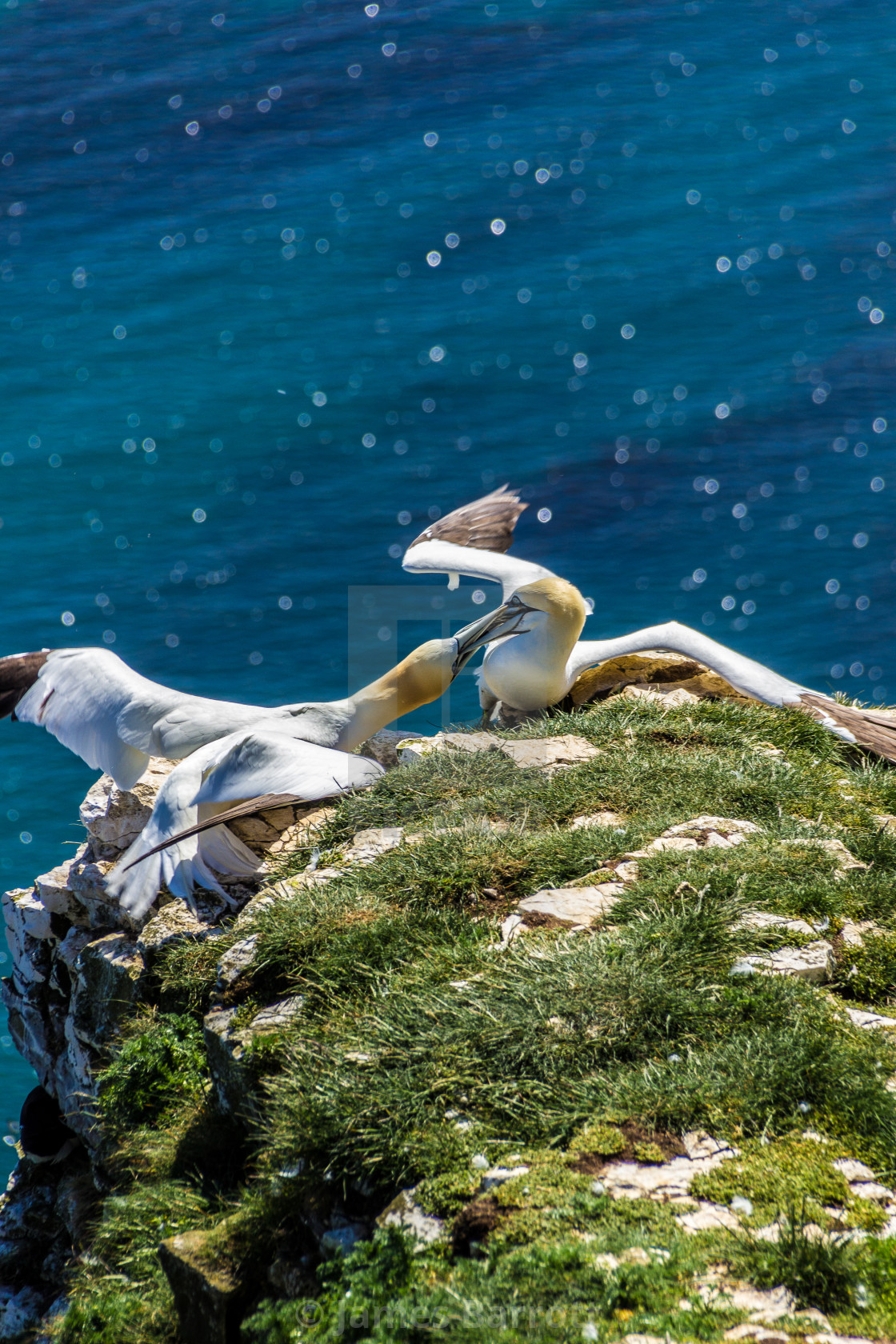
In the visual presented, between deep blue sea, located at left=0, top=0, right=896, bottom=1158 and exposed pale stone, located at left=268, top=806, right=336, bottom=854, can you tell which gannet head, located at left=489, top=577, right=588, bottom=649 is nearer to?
exposed pale stone, located at left=268, top=806, right=336, bottom=854

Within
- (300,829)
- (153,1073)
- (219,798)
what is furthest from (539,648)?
(153,1073)

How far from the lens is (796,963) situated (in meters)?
3.77

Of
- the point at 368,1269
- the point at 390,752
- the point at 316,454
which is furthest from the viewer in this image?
the point at 316,454

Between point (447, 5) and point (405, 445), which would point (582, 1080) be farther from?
point (447, 5)

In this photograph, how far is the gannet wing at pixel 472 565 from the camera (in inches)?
292

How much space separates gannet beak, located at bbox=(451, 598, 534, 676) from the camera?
6.48 metres

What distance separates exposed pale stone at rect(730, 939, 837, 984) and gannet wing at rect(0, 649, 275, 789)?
123 inches

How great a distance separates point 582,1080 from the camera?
330 centimetres

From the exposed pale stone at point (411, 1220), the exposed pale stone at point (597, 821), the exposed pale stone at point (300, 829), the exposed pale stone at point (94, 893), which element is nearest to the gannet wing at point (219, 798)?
the exposed pale stone at point (300, 829)

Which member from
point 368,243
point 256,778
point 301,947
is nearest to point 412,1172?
point 301,947

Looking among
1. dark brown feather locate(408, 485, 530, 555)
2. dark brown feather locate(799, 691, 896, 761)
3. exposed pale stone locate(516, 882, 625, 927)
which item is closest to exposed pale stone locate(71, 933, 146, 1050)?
exposed pale stone locate(516, 882, 625, 927)

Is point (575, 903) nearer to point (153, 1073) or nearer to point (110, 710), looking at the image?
point (153, 1073)

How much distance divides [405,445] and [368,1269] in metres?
18.3

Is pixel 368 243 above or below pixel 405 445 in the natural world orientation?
above
